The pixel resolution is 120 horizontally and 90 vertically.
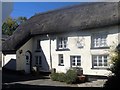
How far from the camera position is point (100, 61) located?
19.7 m

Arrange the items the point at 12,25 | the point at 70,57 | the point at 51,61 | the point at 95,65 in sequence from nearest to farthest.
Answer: the point at 95,65, the point at 70,57, the point at 51,61, the point at 12,25

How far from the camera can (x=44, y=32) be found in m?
23.6

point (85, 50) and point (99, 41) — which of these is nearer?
point (99, 41)

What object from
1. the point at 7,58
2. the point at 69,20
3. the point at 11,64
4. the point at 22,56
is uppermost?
the point at 69,20

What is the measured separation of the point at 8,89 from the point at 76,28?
31.2 ft

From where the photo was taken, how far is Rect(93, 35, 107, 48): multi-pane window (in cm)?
1958

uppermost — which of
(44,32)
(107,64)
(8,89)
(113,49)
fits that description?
(44,32)

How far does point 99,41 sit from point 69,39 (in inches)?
124

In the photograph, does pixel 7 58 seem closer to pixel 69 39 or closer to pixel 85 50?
pixel 69 39

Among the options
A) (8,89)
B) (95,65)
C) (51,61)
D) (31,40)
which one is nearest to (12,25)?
(31,40)

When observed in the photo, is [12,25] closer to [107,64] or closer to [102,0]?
[102,0]

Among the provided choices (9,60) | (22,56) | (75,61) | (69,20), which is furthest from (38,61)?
(69,20)

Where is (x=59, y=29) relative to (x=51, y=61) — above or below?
above

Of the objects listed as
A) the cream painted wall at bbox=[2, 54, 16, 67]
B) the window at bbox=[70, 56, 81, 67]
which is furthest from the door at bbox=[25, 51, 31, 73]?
the window at bbox=[70, 56, 81, 67]
